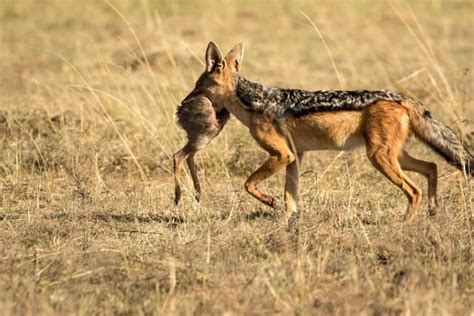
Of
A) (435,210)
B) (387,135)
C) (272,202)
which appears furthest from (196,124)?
(435,210)

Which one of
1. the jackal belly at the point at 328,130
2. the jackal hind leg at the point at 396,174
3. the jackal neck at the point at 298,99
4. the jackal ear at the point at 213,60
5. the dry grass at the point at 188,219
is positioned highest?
the jackal ear at the point at 213,60

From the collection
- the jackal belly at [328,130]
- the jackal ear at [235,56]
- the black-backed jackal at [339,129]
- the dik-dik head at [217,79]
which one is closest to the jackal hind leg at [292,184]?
the black-backed jackal at [339,129]

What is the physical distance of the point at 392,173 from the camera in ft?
25.2

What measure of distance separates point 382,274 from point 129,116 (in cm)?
489

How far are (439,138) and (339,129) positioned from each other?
802 millimetres

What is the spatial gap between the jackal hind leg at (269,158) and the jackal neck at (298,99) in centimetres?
15

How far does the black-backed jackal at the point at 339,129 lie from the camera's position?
7.62 metres

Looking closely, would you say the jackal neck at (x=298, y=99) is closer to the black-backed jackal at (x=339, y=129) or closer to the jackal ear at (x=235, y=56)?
the black-backed jackal at (x=339, y=129)

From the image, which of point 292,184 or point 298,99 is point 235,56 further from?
point 292,184

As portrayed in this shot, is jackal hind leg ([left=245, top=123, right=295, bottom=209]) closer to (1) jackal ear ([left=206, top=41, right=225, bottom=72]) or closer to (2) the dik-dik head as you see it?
(2) the dik-dik head

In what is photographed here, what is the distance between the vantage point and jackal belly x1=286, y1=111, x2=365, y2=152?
7664 millimetres

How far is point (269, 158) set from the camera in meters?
7.84

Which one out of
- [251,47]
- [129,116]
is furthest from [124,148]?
[251,47]

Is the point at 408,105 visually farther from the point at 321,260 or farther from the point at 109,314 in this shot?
the point at 109,314
